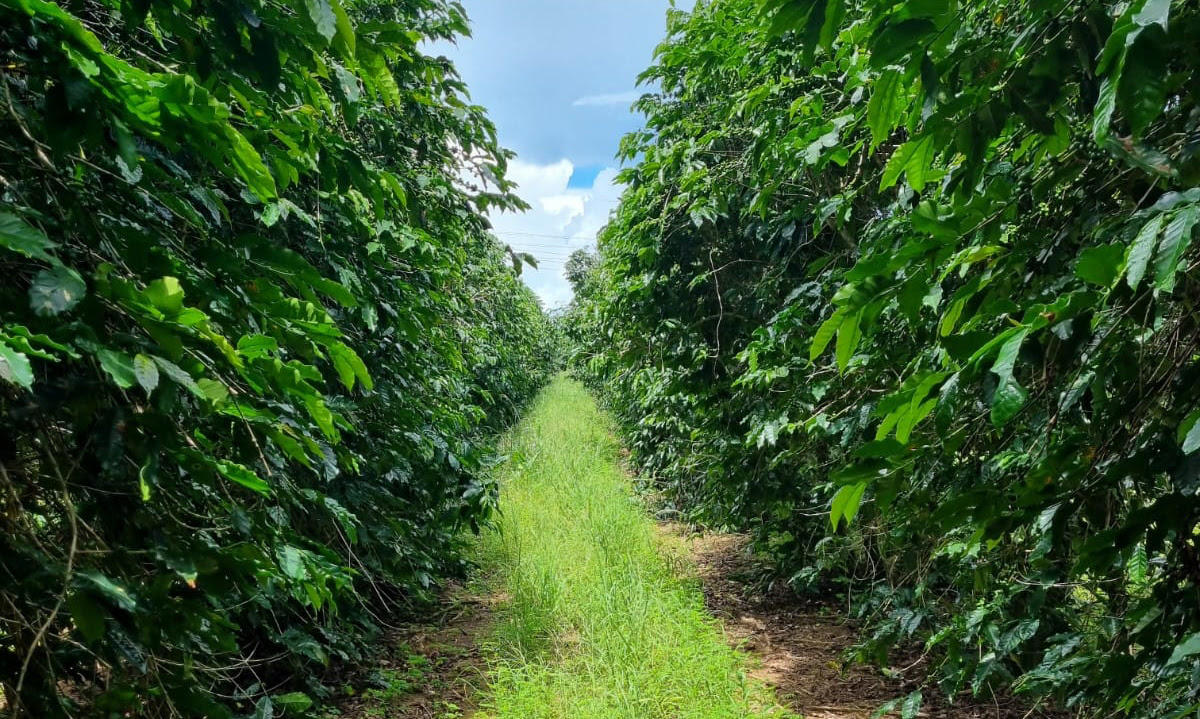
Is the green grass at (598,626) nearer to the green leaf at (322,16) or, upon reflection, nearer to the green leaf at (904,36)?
the green leaf at (904,36)

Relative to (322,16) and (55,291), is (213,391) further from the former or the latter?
(322,16)

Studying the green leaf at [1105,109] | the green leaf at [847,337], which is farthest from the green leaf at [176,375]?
the green leaf at [1105,109]

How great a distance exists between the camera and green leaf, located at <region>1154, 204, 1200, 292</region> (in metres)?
0.74

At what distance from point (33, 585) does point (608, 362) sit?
5612mm

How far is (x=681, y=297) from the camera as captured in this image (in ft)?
16.3

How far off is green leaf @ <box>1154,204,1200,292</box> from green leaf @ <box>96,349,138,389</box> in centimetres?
134

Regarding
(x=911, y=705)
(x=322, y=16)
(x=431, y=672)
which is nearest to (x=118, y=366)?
(x=322, y=16)

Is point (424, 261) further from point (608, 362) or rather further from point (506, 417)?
point (506, 417)

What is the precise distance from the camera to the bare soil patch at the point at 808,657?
298cm

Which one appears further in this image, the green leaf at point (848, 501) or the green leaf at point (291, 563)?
the green leaf at point (291, 563)

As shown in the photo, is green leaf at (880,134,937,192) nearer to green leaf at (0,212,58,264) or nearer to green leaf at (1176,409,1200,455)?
green leaf at (1176,409,1200,455)

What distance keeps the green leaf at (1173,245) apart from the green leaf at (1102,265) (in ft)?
0.28

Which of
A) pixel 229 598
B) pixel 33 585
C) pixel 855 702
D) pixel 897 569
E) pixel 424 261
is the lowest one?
pixel 855 702

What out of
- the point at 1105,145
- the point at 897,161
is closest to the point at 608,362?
the point at 897,161
